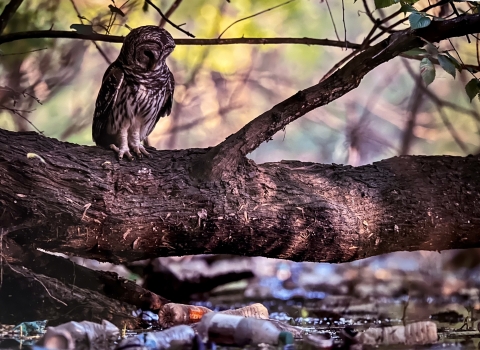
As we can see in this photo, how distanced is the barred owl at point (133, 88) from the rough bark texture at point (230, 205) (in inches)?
9.5

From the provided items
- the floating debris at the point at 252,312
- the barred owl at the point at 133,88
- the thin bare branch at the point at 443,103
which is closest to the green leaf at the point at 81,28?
the barred owl at the point at 133,88

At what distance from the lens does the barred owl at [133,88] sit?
179 centimetres

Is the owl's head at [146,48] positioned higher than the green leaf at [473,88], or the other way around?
the owl's head at [146,48]

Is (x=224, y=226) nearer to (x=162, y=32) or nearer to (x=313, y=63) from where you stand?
(x=162, y=32)

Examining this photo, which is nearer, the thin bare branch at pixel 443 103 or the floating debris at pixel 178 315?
the floating debris at pixel 178 315

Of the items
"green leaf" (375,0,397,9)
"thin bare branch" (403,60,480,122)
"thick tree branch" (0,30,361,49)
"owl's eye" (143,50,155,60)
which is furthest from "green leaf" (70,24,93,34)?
"thin bare branch" (403,60,480,122)

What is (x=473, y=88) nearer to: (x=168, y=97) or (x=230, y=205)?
(x=230, y=205)

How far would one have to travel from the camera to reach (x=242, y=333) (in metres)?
1.21

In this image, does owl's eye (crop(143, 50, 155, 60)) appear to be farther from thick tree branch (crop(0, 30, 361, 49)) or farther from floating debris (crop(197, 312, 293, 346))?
floating debris (crop(197, 312, 293, 346))

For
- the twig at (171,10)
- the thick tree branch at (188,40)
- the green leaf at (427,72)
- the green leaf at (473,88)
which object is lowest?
the green leaf at (427,72)

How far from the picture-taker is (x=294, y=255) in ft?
5.52

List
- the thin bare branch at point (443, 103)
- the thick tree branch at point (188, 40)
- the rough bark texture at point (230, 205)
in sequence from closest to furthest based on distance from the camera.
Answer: the rough bark texture at point (230, 205) → the thick tree branch at point (188, 40) → the thin bare branch at point (443, 103)

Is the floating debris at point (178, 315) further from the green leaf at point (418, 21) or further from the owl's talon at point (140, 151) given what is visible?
the green leaf at point (418, 21)

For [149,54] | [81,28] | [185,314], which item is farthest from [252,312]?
[81,28]
